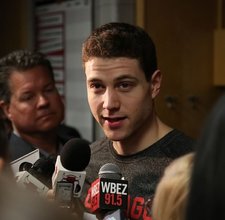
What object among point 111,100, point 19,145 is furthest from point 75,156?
point 19,145

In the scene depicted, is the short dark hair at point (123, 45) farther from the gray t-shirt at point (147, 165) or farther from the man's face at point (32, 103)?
the man's face at point (32, 103)

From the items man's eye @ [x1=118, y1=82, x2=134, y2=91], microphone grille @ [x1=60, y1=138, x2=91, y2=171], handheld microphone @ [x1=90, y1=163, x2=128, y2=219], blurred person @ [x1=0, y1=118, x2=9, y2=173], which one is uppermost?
blurred person @ [x1=0, y1=118, x2=9, y2=173]

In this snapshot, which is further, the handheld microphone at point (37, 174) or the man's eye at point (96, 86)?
the man's eye at point (96, 86)

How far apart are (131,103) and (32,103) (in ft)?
2.34

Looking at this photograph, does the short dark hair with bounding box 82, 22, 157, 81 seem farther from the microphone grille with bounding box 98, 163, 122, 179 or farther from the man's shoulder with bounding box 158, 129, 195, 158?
the microphone grille with bounding box 98, 163, 122, 179

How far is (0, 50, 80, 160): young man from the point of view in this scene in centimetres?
244

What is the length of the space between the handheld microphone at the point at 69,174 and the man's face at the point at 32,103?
69 cm

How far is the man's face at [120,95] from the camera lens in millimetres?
1823

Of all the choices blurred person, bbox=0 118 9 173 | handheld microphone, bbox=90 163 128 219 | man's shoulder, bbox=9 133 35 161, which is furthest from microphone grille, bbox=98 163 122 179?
man's shoulder, bbox=9 133 35 161

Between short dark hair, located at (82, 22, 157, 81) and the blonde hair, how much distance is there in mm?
624

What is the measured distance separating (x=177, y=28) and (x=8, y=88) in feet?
4.78

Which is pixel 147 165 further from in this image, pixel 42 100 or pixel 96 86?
pixel 42 100

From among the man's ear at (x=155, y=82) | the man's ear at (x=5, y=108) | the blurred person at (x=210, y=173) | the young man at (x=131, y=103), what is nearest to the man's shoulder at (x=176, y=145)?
the young man at (x=131, y=103)

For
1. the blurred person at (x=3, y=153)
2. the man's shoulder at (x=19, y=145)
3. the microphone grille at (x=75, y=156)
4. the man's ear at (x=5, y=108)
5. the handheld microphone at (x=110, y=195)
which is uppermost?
the blurred person at (x=3, y=153)
